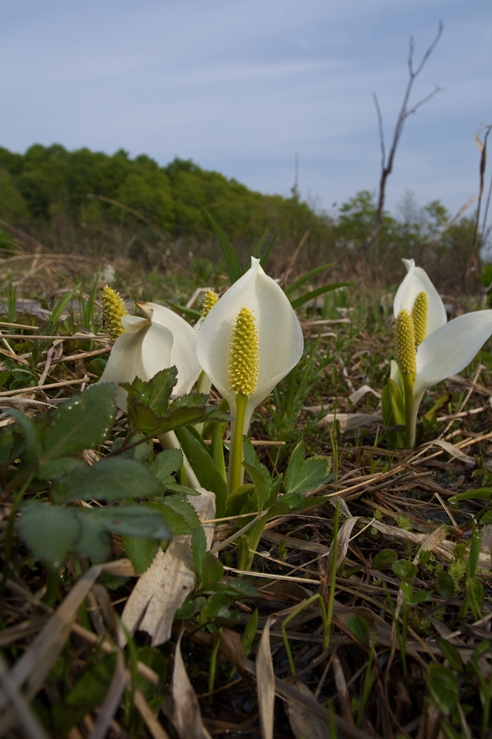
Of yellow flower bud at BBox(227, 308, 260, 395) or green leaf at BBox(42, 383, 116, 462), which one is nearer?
green leaf at BBox(42, 383, 116, 462)

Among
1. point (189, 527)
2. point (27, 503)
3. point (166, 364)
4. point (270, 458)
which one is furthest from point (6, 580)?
point (270, 458)

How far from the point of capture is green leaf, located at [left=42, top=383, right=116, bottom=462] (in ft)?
2.50

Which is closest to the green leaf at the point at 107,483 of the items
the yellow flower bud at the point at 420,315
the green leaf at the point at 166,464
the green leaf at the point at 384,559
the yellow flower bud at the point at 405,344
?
the green leaf at the point at 166,464

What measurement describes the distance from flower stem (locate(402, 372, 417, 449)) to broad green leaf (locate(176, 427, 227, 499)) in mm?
774

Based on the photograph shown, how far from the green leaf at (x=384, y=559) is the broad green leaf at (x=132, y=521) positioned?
0.62 metres

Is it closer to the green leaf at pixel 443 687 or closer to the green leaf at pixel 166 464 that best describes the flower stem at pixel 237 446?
the green leaf at pixel 166 464

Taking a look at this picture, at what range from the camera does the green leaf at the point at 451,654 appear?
78 centimetres

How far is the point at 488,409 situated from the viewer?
2.04 m

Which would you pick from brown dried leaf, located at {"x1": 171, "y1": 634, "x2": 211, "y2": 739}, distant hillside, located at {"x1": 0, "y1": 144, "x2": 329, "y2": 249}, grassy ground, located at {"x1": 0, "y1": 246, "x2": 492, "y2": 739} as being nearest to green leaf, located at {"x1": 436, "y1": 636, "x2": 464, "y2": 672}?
grassy ground, located at {"x1": 0, "y1": 246, "x2": 492, "y2": 739}

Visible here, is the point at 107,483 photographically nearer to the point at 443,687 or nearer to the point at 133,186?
the point at 443,687

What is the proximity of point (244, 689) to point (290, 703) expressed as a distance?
85 mm

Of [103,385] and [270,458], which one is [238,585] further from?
[270,458]

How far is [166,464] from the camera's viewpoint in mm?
948

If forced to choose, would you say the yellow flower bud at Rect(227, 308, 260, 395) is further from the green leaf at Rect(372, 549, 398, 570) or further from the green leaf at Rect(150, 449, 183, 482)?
the green leaf at Rect(372, 549, 398, 570)
